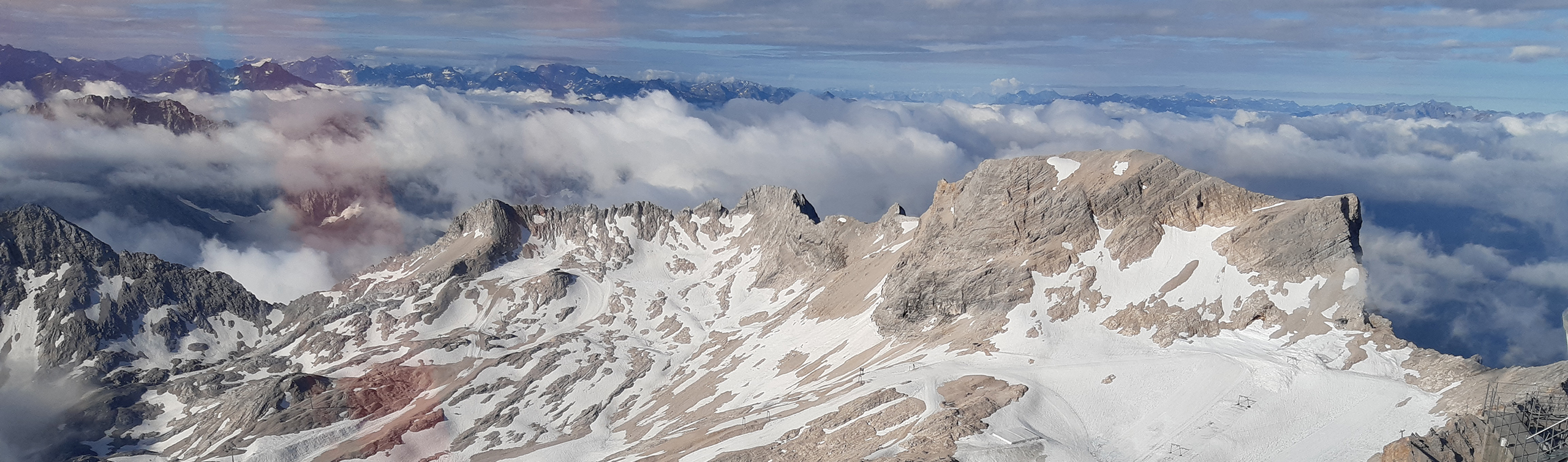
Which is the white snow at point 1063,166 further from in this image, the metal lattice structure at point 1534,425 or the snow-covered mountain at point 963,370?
the metal lattice structure at point 1534,425

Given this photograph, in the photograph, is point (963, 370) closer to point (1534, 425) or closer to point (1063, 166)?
point (1534, 425)

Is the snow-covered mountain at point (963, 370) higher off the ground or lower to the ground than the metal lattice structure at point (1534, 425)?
lower

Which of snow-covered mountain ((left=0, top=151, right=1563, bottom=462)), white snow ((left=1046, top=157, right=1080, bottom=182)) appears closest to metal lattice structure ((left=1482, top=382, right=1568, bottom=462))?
snow-covered mountain ((left=0, top=151, right=1563, bottom=462))

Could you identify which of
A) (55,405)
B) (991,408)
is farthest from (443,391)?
(991,408)

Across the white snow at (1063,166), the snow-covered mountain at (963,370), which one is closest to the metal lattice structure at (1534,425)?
the snow-covered mountain at (963,370)

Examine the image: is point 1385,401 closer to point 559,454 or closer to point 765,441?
point 765,441

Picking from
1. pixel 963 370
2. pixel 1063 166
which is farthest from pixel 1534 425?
A: pixel 1063 166
